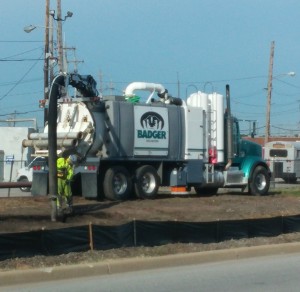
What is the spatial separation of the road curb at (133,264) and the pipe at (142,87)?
975 cm

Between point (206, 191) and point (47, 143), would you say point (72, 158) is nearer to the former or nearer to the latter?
point (47, 143)

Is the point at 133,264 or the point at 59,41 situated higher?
the point at 59,41

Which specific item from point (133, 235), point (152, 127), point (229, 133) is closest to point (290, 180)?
point (229, 133)

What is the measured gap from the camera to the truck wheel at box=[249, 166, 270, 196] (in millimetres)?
25969

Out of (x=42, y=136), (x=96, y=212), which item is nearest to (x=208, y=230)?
(x=96, y=212)

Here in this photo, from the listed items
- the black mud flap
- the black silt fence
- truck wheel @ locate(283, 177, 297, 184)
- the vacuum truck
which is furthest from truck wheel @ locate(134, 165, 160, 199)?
truck wheel @ locate(283, 177, 297, 184)

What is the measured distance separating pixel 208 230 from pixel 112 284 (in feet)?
13.5

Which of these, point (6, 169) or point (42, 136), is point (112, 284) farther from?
point (6, 169)

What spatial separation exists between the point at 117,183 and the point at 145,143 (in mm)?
1730

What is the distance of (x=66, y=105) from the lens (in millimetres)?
21781

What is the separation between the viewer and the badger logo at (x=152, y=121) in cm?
2245

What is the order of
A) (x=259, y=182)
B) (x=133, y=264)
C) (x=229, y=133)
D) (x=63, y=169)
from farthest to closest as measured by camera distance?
(x=259, y=182) < (x=229, y=133) < (x=63, y=169) < (x=133, y=264)

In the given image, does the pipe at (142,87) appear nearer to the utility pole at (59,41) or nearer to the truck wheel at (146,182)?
the truck wheel at (146,182)

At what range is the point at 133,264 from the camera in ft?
42.0
